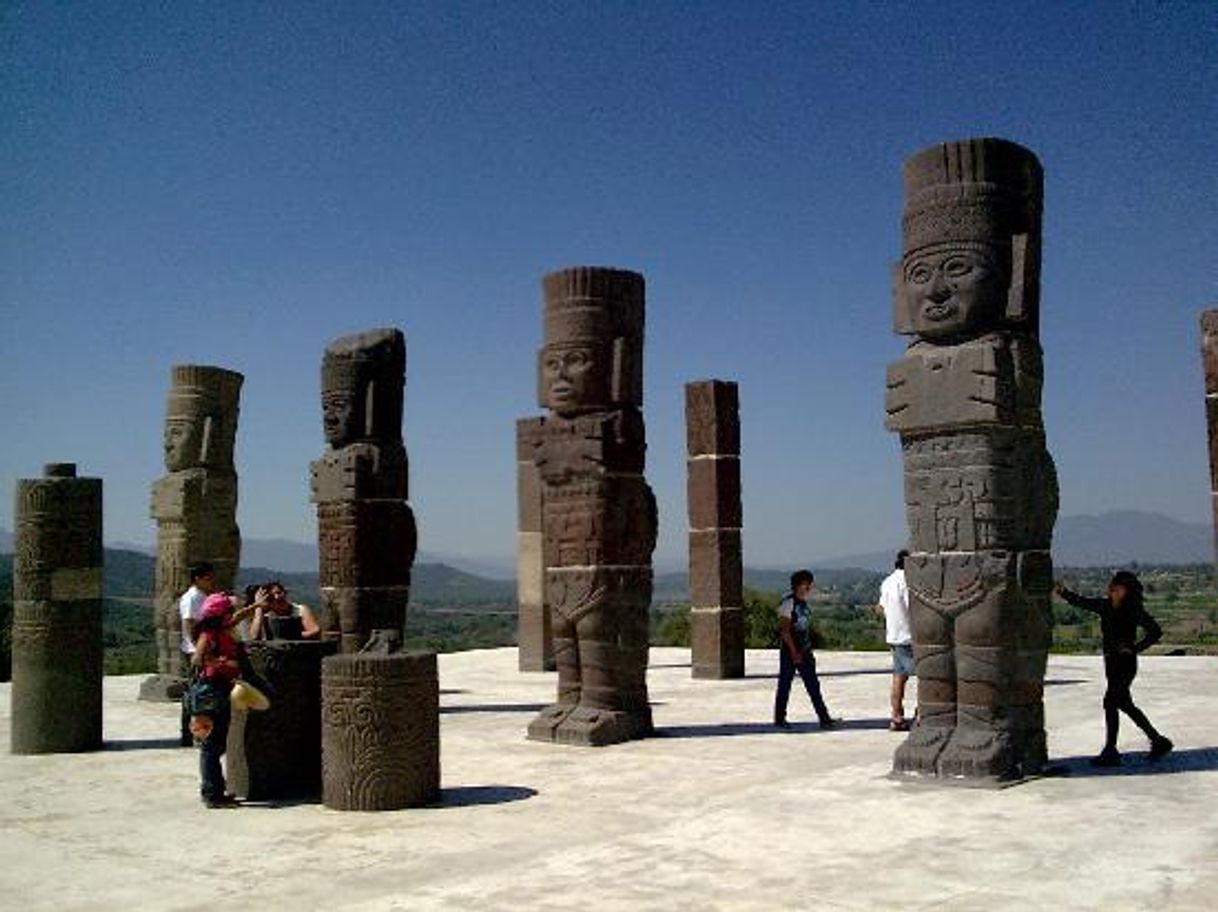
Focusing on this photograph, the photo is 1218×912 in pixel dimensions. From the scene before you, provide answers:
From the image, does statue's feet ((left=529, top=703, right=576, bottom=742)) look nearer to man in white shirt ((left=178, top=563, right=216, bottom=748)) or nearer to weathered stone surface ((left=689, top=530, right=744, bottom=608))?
man in white shirt ((left=178, top=563, right=216, bottom=748))

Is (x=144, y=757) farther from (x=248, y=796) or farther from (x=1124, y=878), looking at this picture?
(x=1124, y=878)

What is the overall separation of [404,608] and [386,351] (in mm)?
2926

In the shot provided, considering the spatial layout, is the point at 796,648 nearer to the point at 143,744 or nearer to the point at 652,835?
the point at 652,835

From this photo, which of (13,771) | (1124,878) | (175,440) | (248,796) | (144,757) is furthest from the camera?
(175,440)

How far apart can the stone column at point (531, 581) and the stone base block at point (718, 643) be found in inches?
113

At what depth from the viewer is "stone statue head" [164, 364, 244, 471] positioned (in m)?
15.8

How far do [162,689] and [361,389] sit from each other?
204 inches

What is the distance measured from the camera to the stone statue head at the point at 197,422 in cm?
1580

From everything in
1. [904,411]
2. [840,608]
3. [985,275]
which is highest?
[985,275]

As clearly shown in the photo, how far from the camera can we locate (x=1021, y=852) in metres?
6.51

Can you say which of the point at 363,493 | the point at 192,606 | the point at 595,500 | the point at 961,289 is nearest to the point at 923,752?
the point at 961,289

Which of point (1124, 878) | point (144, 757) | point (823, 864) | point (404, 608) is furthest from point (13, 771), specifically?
point (1124, 878)

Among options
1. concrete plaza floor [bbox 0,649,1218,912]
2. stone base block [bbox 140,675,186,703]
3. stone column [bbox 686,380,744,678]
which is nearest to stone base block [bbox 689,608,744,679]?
stone column [bbox 686,380,744,678]

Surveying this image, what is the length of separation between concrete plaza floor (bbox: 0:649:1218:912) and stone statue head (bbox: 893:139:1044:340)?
3407mm
